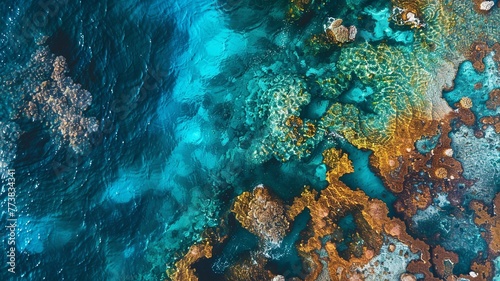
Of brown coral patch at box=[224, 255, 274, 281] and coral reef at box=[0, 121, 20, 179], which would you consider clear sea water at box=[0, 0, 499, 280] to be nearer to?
coral reef at box=[0, 121, 20, 179]

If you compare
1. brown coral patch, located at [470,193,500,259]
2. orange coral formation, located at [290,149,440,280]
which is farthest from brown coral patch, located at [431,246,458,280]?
brown coral patch, located at [470,193,500,259]

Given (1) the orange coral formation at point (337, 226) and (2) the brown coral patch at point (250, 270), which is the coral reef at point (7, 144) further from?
(1) the orange coral formation at point (337, 226)

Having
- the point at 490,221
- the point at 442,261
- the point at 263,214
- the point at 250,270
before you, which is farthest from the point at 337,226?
the point at 490,221

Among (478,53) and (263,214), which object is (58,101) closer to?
(263,214)

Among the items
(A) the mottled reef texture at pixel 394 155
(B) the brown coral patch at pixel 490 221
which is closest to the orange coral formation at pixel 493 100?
(A) the mottled reef texture at pixel 394 155

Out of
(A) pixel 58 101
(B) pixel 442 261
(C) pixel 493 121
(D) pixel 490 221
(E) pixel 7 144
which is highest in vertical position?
(A) pixel 58 101

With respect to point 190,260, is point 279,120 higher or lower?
higher

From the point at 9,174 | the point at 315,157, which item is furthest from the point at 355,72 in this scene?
the point at 9,174
